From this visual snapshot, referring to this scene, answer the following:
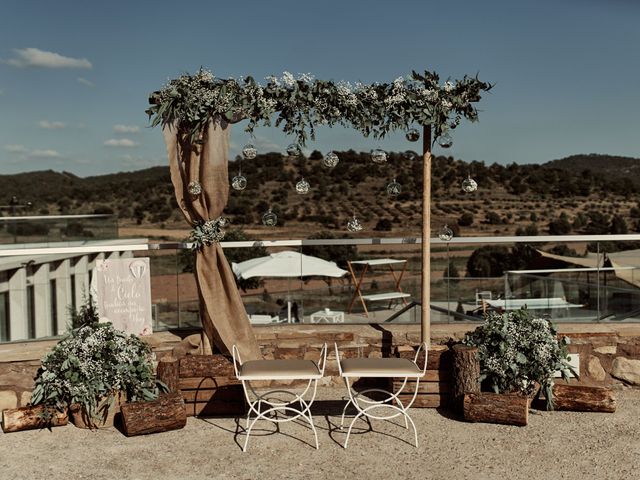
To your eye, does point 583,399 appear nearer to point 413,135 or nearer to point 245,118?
point 413,135

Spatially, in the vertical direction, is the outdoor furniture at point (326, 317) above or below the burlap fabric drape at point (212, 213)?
below

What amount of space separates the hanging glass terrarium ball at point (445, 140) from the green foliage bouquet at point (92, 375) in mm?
2669

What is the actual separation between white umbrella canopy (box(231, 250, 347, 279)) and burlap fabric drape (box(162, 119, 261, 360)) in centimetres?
87

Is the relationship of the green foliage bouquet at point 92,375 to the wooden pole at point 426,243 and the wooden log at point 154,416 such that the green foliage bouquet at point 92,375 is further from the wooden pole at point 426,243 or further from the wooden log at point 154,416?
the wooden pole at point 426,243

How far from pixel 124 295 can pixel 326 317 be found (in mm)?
1691

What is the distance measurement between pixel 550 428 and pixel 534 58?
2800 cm

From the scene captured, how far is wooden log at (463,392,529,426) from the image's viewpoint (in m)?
4.81

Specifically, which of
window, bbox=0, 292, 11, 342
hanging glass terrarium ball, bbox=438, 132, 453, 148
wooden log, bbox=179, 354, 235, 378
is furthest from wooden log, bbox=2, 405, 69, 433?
hanging glass terrarium ball, bbox=438, 132, 453, 148

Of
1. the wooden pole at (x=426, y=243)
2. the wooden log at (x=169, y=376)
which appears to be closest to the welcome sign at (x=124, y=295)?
the wooden log at (x=169, y=376)

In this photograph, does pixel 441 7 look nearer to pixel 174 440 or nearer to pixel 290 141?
pixel 290 141

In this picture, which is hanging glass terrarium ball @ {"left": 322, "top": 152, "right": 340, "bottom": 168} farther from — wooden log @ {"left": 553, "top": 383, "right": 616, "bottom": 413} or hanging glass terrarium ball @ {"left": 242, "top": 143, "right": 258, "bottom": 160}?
wooden log @ {"left": 553, "top": 383, "right": 616, "bottom": 413}

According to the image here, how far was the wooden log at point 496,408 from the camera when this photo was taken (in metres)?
4.81

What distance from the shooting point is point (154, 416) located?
4668 mm

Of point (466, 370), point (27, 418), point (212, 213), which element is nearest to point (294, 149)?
point (212, 213)
